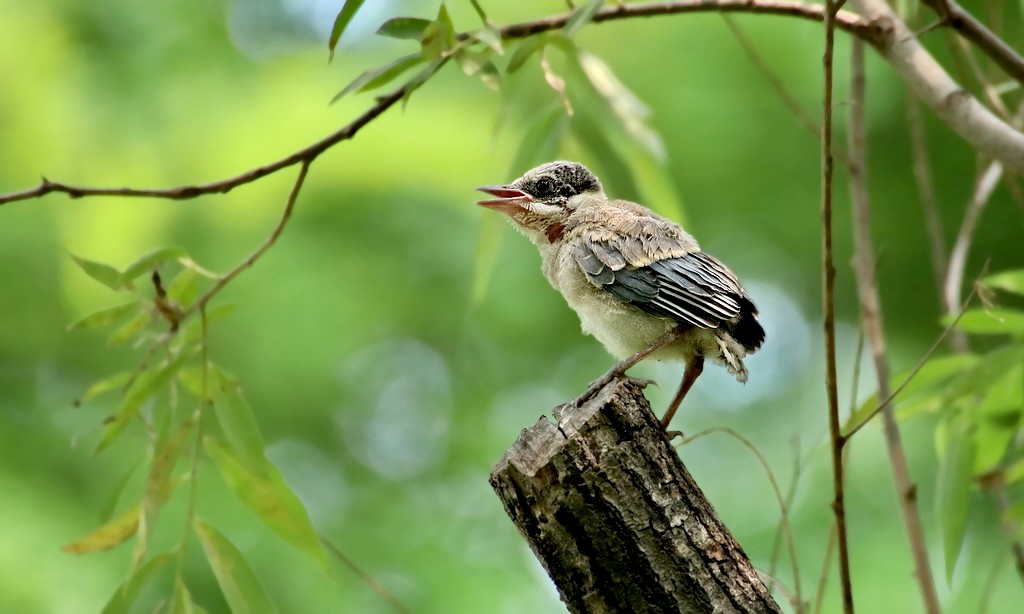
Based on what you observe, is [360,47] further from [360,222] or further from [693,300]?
[693,300]

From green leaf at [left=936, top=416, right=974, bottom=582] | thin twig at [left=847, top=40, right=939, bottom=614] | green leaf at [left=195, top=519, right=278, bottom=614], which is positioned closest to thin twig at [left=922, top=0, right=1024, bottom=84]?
thin twig at [left=847, top=40, right=939, bottom=614]

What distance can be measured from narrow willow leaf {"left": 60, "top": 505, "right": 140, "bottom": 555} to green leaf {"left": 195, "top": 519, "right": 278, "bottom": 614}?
0.65ft

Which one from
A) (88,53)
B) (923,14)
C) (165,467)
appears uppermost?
(88,53)

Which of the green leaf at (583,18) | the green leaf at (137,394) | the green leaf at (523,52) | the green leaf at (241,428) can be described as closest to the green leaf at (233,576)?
the green leaf at (241,428)

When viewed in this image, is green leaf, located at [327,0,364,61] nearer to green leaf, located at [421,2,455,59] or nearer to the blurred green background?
green leaf, located at [421,2,455,59]

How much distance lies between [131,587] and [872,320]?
2138 mm

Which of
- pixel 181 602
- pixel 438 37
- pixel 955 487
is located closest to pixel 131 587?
pixel 181 602

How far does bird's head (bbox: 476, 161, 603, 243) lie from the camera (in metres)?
3.28

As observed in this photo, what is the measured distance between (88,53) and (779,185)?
146 inches

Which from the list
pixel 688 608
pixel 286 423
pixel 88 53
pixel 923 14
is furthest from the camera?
pixel 286 423

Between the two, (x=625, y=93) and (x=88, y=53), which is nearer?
(x=625, y=93)

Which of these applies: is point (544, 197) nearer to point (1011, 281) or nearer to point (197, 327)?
point (197, 327)

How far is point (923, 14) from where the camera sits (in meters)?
4.67

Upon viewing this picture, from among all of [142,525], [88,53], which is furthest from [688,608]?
[88,53]
